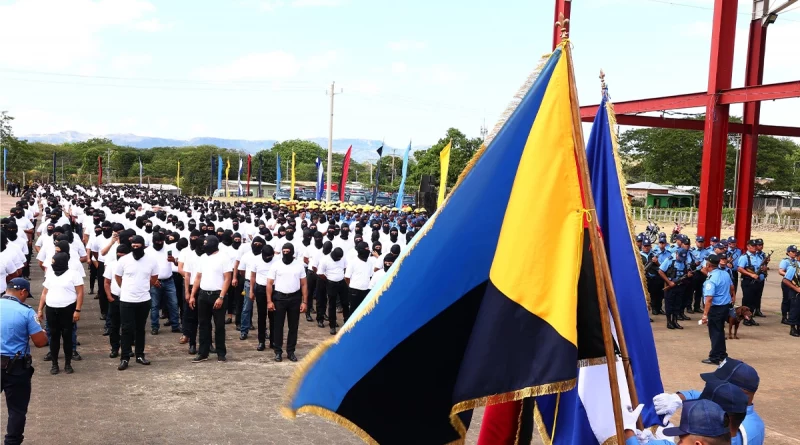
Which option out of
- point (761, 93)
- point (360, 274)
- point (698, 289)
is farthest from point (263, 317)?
point (761, 93)

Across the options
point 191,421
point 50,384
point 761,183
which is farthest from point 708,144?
point 761,183

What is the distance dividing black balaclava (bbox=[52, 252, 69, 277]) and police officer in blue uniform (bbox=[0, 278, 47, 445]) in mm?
2203

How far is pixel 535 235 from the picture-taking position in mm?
2637

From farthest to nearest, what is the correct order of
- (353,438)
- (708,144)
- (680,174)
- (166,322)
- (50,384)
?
(680,174) < (708,144) < (166,322) < (50,384) < (353,438)

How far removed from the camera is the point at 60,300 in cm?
768

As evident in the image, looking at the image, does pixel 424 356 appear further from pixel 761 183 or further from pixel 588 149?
pixel 761 183

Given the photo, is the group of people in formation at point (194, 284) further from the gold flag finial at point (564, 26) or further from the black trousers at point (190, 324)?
the gold flag finial at point (564, 26)

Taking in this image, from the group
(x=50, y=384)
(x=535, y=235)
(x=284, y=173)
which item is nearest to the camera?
(x=535, y=235)

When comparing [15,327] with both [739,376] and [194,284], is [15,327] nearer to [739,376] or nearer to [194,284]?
[194,284]

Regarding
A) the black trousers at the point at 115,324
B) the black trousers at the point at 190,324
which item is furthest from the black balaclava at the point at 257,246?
the black trousers at the point at 115,324

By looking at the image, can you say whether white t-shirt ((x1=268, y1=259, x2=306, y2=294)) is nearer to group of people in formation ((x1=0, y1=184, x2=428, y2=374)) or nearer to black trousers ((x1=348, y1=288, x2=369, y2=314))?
group of people in formation ((x1=0, y1=184, x2=428, y2=374))

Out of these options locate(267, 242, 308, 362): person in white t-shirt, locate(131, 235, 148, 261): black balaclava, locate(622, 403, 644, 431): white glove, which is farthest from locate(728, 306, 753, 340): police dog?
locate(131, 235, 148, 261): black balaclava

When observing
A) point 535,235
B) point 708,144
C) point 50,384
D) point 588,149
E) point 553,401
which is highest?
point 708,144

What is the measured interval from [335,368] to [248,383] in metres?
5.63
